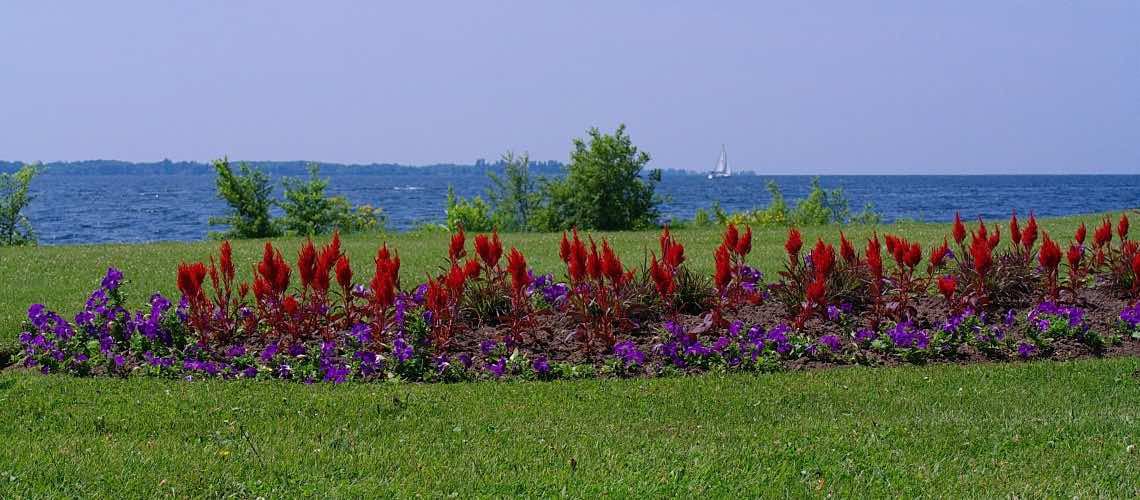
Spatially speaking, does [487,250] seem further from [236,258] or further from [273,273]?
[236,258]

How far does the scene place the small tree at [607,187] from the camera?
29.1m

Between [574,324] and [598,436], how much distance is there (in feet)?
7.94

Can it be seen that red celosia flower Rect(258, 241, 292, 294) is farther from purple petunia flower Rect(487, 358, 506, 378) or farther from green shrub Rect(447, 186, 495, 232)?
green shrub Rect(447, 186, 495, 232)

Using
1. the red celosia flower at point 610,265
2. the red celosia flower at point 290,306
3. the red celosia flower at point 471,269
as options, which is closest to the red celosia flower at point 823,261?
the red celosia flower at point 610,265

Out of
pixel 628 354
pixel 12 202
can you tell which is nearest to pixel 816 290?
pixel 628 354

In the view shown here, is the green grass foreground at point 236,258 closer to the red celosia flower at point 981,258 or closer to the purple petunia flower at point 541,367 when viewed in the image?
the purple petunia flower at point 541,367

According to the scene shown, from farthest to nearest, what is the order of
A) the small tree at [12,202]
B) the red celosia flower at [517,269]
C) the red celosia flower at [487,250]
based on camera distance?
1. the small tree at [12,202]
2. the red celosia flower at [487,250]
3. the red celosia flower at [517,269]

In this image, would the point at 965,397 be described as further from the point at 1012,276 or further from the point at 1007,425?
the point at 1012,276

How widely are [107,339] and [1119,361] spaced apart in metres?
7.18

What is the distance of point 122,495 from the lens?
4.43 metres

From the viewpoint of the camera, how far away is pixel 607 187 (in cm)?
2923

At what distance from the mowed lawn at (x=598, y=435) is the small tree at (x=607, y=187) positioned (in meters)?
22.4

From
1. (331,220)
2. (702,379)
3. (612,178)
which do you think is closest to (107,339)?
(702,379)

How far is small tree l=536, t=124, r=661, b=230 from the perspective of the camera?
29.1 metres
